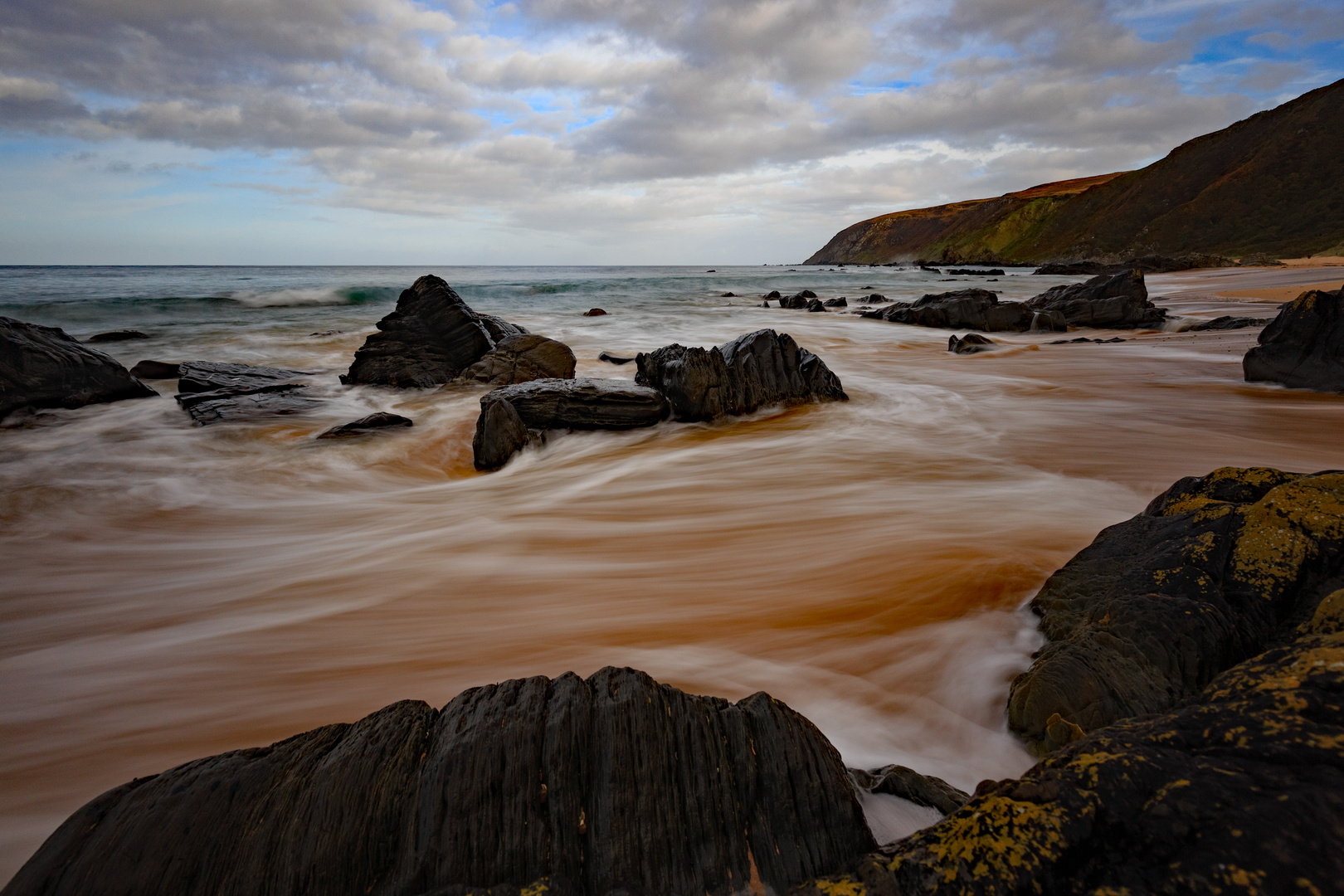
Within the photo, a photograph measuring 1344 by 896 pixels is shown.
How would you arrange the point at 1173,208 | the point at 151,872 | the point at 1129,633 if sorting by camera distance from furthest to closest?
the point at 1173,208 < the point at 1129,633 < the point at 151,872

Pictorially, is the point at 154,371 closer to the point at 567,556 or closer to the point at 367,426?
the point at 367,426

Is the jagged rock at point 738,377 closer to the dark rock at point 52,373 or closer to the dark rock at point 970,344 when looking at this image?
the dark rock at point 970,344

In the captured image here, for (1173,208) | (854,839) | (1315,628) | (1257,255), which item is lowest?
(854,839)

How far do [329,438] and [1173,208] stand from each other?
77.9m

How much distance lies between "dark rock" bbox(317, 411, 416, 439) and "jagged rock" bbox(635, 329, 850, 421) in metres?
2.75

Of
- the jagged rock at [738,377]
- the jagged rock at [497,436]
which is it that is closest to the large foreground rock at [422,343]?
the jagged rock at [738,377]

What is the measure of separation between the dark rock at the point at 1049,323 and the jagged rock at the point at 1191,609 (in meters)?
14.7

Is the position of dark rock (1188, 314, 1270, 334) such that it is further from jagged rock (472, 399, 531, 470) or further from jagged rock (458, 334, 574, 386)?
jagged rock (472, 399, 531, 470)

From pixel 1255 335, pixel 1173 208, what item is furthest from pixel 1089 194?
pixel 1255 335

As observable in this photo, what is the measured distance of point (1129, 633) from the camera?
1836 millimetres

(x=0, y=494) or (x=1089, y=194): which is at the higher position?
(x=1089, y=194)

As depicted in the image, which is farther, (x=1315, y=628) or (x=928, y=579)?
(x=928, y=579)

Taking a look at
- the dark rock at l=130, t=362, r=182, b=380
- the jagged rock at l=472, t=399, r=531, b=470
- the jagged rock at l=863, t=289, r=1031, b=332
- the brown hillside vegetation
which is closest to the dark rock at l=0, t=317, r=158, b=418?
→ the dark rock at l=130, t=362, r=182, b=380

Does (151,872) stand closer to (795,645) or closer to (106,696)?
(106,696)
